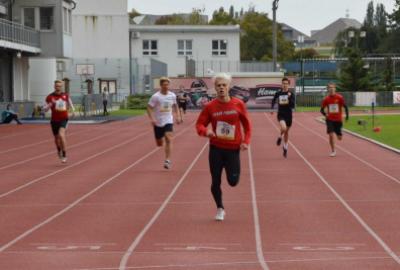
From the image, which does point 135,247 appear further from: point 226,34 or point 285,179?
point 226,34

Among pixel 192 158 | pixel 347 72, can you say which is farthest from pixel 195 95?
pixel 192 158

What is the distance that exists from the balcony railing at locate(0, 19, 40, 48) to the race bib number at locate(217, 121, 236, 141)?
110 feet

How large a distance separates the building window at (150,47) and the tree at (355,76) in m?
22.1

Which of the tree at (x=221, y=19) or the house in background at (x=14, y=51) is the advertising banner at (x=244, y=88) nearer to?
the house in background at (x=14, y=51)

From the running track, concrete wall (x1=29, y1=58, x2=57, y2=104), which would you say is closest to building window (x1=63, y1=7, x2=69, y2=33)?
concrete wall (x1=29, y1=58, x2=57, y2=104)

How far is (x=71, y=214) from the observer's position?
41.2ft

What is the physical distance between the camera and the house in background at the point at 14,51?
44875mm

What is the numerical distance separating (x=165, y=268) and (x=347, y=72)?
66568mm

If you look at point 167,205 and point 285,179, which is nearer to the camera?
point 167,205

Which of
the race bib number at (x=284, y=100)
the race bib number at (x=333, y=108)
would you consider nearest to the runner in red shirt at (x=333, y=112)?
A: the race bib number at (x=333, y=108)

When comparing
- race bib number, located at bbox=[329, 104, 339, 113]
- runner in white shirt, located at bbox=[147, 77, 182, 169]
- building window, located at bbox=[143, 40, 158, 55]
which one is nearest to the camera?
runner in white shirt, located at bbox=[147, 77, 182, 169]

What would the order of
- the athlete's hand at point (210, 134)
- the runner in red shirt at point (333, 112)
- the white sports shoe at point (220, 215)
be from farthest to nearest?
the runner in red shirt at point (333, 112) → the white sports shoe at point (220, 215) → the athlete's hand at point (210, 134)

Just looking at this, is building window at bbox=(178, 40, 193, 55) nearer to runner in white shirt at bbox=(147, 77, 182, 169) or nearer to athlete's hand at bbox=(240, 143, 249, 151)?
runner in white shirt at bbox=(147, 77, 182, 169)

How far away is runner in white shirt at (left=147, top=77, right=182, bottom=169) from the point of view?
1867 centimetres
